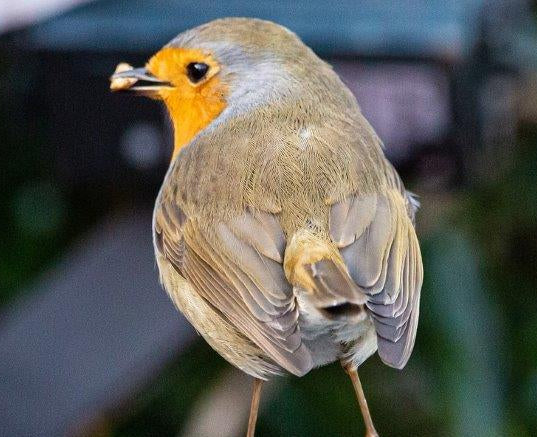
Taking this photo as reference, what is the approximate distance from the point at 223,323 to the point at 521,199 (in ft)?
9.33

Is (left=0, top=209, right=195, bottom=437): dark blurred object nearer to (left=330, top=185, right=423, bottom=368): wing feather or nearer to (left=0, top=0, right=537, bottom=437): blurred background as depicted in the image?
(left=0, top=0, right=537, bottom=437): blurred background

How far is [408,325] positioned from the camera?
9.48ft

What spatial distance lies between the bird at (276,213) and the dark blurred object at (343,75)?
145cm

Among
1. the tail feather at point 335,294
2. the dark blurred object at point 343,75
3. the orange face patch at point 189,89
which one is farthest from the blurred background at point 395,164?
the tail feather at point 335,294

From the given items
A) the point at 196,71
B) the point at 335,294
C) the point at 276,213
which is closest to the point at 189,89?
the point at 196,71

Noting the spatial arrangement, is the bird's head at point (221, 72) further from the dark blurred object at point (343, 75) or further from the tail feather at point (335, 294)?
the dark blurred object at point (343, 75)

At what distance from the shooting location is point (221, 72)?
11.3 feet

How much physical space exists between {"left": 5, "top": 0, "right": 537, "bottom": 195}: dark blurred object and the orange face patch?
1458 mm

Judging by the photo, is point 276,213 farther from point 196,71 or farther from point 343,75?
point 343,75

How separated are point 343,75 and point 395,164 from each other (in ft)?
1.30

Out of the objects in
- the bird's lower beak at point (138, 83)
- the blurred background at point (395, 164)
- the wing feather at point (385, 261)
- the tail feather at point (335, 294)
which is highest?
the bird's lower beak at point (138, 83)

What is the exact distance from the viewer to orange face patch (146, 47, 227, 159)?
3.44 m

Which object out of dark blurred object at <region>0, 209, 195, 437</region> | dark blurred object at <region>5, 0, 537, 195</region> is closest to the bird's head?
dark blurred object at <region>0, 209, 195, 437</region>

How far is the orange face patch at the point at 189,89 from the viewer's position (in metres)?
3.44
